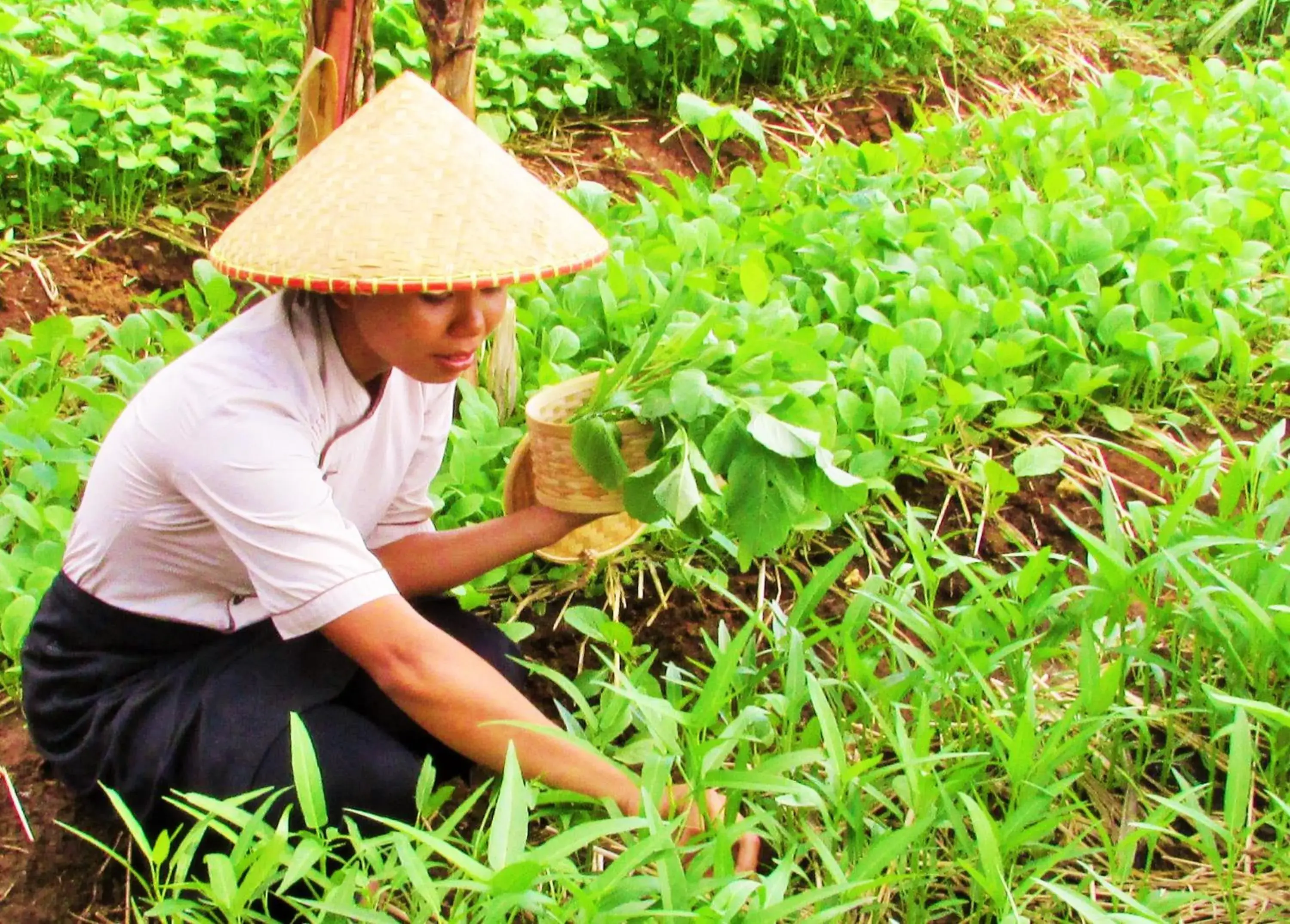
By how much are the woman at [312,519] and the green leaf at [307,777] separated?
106 millimetres

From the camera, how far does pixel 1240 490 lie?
6.40 feet

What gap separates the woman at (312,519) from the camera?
1.38m

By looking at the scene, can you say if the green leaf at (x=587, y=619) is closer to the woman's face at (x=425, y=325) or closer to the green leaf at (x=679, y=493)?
the green leaf at (x=679, y=493)

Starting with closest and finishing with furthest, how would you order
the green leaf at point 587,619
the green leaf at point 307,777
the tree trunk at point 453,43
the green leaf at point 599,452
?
1. the green leaf at point 307,777
2. the green leaf at point 599,452
3. the green leaf at point 587,619
4. the tree trunk at point 453,43

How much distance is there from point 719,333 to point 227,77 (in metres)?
1.62

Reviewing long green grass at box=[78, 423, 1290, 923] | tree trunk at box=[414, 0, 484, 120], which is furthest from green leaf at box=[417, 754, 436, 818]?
tree trunk at box=[414, 0, 484, 120]

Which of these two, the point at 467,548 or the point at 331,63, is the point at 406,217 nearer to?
the point at 467,548

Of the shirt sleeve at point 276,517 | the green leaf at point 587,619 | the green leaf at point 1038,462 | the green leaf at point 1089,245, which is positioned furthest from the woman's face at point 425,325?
the green leaf at point 1089,245

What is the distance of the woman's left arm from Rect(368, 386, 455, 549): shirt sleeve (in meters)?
0.01

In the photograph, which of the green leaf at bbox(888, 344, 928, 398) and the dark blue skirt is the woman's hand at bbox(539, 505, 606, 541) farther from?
the green leaf at bbox(888, 344, 928, 398)

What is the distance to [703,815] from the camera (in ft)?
4.79

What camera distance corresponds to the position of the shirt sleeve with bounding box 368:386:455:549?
175cm

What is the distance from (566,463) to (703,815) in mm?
455

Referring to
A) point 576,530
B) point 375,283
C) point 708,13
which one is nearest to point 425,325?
point 375,283
